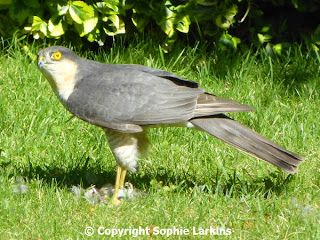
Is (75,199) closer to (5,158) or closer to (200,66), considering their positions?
(5,158)

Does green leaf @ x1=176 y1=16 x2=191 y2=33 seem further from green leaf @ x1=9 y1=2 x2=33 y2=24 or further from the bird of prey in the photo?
the bird of prey

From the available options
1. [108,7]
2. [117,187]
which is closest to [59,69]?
[117,187]

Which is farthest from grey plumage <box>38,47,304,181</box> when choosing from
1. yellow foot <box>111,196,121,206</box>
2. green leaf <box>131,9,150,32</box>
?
green leaf <box>131,9,150,32</box>

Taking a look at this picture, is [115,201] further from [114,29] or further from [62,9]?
[114,29]

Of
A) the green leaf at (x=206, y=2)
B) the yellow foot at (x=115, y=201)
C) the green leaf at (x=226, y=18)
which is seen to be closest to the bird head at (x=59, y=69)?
the yellow foot at (x=115, y=201)

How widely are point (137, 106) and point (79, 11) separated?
2257mm

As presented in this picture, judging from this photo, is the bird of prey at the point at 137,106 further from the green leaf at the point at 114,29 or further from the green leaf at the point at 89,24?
the green leaf at the point at 114,29

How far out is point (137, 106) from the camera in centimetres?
455

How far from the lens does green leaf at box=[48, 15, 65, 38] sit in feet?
21.8

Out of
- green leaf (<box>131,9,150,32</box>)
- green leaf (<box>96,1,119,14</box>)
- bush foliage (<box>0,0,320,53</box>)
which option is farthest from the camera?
green leaf (<box>131,9,150,32</box>)

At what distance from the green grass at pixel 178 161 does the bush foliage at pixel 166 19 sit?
0.20 meters

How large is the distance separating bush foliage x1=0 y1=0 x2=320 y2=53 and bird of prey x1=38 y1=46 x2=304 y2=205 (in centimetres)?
186

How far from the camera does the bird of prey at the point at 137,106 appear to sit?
14.9 ft

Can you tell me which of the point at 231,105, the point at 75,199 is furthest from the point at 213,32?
the point at 75,199
